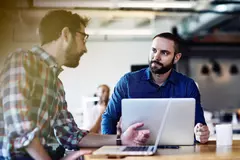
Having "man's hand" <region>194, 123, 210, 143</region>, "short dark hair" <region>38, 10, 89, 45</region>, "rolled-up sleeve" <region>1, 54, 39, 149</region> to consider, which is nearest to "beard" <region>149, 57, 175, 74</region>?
"man's hand" <region>194, 123, 210, 143</region>

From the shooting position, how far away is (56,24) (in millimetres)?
2223

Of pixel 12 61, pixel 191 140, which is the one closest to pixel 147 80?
pixel 191 140

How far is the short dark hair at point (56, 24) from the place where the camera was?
219cm

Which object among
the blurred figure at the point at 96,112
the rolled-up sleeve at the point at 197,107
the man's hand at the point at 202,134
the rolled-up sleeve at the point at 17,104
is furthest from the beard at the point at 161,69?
the blurred figure at the point at 96,112

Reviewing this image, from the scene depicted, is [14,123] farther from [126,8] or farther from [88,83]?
[88,83]

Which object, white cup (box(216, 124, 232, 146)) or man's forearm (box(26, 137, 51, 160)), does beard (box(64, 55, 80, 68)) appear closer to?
man's forearm (box(26, 137, 51, 160))

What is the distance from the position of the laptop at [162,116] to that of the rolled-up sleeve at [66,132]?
0.88 feet

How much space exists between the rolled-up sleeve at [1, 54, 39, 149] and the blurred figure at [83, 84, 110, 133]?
8.57 ft

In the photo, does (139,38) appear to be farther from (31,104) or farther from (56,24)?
(31,104)

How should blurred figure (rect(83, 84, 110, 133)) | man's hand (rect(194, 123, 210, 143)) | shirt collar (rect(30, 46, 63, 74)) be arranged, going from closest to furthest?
shirt collar (rect(30, 46, 63, 74)), man's hand (rect(194, 123, 210, 143)), blurred figure (rect(83, 84, 110, 133))

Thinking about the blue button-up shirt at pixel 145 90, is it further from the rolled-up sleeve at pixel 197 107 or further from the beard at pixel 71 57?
the beard at pixel 71 57

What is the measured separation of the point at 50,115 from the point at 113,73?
618 cm

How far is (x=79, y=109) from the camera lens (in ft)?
19.5

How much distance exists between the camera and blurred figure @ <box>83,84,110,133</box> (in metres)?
4.61
